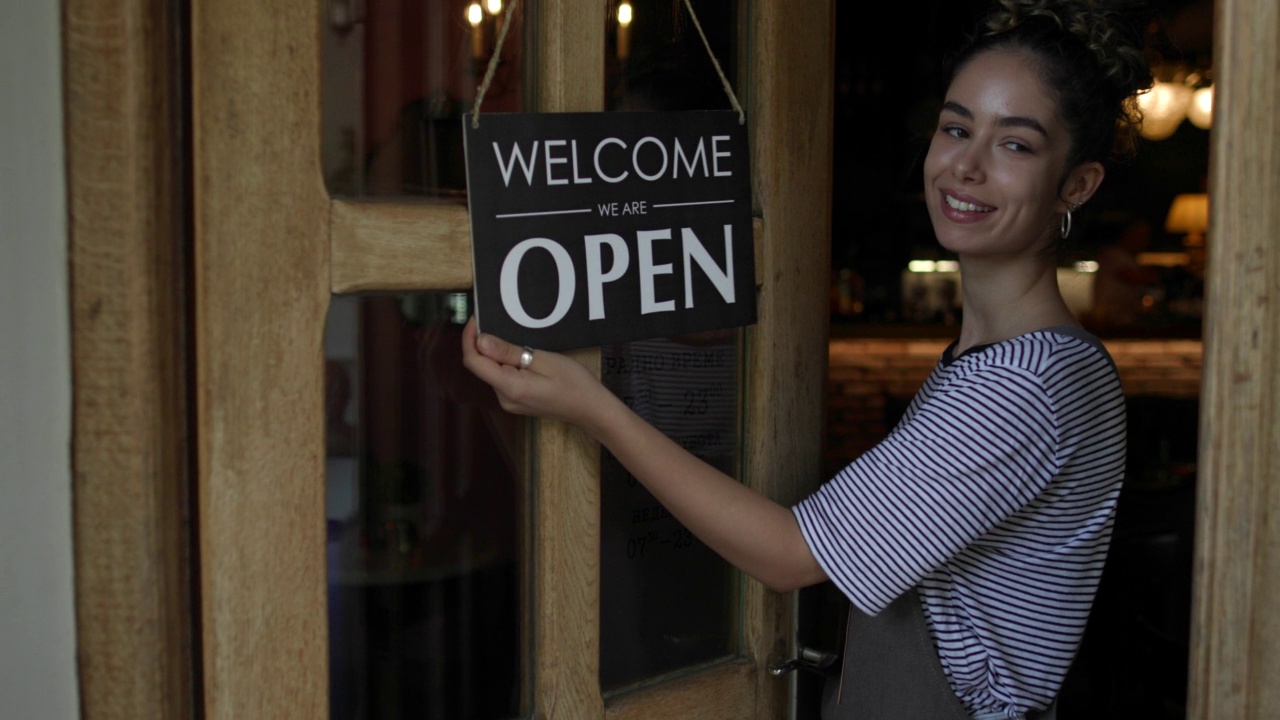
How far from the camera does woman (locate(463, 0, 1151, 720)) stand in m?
1.21

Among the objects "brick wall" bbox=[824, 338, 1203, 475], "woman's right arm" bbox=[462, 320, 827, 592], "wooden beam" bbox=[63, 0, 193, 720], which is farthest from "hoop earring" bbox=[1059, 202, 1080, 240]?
"brick wall" bbox=[824, 338, 1203, 475]

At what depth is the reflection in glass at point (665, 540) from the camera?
1433 millimetres

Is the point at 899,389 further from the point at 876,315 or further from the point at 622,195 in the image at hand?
the point at 622,195

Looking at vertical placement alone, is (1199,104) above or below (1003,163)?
above

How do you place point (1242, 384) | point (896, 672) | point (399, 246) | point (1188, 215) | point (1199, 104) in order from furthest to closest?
1. point (1188, 215)
2. point (1199, 104)
3. point (896, 672)
4. point (399, 246)
5. point (1242, 384)

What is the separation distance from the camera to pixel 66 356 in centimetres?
105

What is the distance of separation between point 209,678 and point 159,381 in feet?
0.95

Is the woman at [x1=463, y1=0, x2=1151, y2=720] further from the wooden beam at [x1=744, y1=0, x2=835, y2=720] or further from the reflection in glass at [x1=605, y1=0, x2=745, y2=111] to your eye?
the reflection in glass at [x1=605, y1=0, x2=745, y2=111]

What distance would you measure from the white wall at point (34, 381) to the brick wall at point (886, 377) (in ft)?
14.0

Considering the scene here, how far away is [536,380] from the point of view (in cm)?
120

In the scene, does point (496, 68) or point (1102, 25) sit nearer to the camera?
point (496, 68)

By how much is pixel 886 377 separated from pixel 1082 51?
157 inches

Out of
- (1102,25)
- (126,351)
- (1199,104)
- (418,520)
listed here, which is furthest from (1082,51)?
(1199,104)

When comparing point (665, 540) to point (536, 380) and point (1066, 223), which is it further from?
point (1066, 223)
